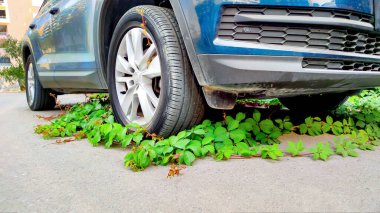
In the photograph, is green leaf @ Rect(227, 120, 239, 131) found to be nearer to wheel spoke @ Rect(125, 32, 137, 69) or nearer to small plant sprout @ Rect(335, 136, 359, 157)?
small plant sprout @ Rect(335, 136, 359, 157)

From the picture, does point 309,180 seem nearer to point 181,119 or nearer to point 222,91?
point 222,91

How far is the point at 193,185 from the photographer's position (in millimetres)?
1474

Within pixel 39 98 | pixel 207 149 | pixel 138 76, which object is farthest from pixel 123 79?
pixel 39 98

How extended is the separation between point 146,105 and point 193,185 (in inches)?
34.6

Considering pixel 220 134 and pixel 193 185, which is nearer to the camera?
pixel 193 185

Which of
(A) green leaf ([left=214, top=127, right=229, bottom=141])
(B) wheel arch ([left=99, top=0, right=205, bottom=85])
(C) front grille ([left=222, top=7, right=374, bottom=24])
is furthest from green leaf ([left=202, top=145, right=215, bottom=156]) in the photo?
(B) wheel arch ([left=99, top=0, right=205, bottom=85])

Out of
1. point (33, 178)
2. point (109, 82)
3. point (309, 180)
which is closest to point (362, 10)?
point (309, 180)

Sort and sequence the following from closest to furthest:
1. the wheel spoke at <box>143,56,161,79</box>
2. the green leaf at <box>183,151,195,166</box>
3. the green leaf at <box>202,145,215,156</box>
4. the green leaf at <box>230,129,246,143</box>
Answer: the green leaf at <box>183,151,195,166</box>, the green leaf at <box>202,145,215,156</box>, the green leaf at <box>230,129,246,143</box>, the wheel spoke at <box>143,56,161,79</box>

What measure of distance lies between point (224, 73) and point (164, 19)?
0.57 m

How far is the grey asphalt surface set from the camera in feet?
4.17

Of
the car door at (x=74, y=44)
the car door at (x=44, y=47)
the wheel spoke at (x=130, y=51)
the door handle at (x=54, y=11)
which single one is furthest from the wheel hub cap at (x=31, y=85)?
the wheel spoke at (x=130, y=51)

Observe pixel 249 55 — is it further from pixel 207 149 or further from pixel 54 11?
pixel 54 11

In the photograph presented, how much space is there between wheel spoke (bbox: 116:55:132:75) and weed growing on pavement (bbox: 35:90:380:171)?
16.5 inches

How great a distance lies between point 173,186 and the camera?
4.83 feet
